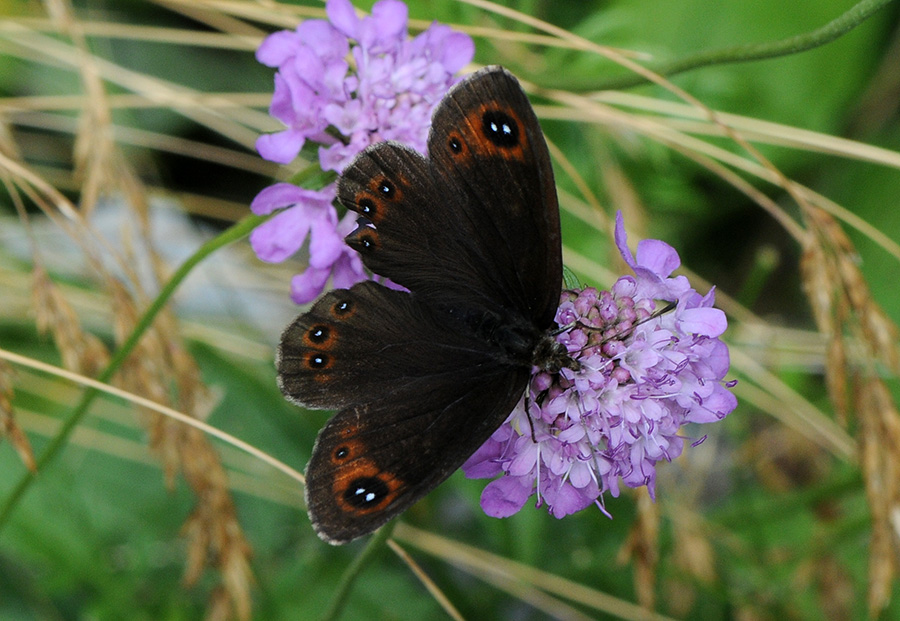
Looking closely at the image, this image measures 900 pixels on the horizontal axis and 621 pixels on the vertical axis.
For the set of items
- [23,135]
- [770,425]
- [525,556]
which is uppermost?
[23,135]

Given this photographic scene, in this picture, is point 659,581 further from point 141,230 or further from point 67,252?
point 67,252

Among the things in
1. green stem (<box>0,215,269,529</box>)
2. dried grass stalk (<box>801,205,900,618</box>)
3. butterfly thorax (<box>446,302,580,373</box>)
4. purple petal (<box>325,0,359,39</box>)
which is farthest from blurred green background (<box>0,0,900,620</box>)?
butterfly thorax (<box>446,302,580,373</box>)

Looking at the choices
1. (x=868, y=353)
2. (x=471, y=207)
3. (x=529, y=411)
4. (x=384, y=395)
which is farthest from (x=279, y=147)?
(x=868, y=353)

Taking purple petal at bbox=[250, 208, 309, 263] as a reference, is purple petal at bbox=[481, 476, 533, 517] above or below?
below

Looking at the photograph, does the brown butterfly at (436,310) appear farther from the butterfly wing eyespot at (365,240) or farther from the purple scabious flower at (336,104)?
the purple scabious flower at (336,104)

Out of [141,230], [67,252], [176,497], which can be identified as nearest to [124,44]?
→ [67,252]

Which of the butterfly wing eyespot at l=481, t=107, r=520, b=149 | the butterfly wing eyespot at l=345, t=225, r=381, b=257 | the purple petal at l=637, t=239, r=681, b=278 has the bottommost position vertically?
the purple petal at l=637, t=239, r=681, b=278

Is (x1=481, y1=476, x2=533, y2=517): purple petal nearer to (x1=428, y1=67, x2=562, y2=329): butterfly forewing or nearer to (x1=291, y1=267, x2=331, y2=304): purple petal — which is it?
(x1=428, y1=67, x2=562, y2=329): butterfly forewing
